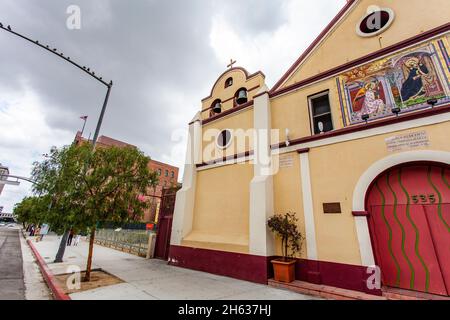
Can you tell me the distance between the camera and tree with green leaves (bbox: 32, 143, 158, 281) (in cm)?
688

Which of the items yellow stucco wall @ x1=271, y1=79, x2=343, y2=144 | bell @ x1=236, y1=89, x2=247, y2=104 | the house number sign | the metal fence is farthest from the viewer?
the metal fence

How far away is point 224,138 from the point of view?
461 inches

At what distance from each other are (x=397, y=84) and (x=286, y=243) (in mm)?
6554

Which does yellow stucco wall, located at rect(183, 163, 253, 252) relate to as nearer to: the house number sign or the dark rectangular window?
the dark rectangular window

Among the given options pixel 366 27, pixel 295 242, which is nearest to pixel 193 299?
pixel 295 242

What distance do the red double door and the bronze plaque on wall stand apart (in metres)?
0.90

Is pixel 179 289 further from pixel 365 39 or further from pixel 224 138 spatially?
pixel 365 39

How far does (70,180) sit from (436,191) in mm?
11240

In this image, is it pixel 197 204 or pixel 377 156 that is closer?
pixel 377 156

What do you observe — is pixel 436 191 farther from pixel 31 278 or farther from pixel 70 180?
pixel 31 278

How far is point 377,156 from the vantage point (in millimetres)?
6574

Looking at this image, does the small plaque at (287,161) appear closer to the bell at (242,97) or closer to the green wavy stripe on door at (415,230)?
the green wavy stripe on door at (415,230)

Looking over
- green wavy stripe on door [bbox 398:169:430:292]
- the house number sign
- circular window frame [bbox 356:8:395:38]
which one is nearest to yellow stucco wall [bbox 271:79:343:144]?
circular window frame [bbox 356:8:395:38]

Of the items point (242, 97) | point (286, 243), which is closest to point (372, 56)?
point (242, 97)
